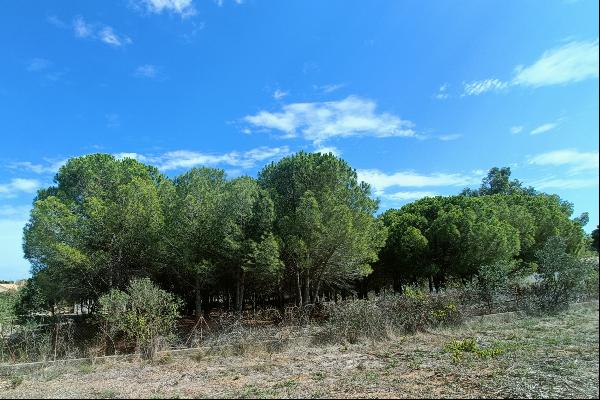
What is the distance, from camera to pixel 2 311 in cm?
1255

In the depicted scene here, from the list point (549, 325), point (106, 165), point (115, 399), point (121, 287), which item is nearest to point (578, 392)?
point (115, 399)

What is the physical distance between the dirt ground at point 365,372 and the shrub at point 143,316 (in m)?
0.73

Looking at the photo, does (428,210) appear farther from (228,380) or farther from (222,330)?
(228,380)

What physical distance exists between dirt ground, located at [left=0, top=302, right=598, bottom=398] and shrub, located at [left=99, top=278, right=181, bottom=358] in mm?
729

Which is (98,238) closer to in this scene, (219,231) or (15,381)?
(219,231)

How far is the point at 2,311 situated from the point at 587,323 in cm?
1560

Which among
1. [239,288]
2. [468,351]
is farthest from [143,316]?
[239,288]

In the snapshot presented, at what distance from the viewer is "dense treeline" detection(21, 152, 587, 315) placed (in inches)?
661

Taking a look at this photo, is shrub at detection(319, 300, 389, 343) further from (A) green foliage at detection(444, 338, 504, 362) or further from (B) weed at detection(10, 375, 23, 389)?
(B) weed at detection(10, 375, 23, 389)

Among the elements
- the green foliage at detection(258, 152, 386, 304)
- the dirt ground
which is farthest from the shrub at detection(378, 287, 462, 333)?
the green foliage at detection(258, 152, 386, 304)

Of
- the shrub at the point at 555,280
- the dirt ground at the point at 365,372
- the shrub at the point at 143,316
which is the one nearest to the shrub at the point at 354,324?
the dirt ground at the point at 365,372

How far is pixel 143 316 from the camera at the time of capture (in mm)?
11938

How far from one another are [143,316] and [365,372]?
21.2ft

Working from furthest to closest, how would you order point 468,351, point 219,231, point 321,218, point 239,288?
point 239,288 < point 219,231 < point 321,218 < point 468,351
